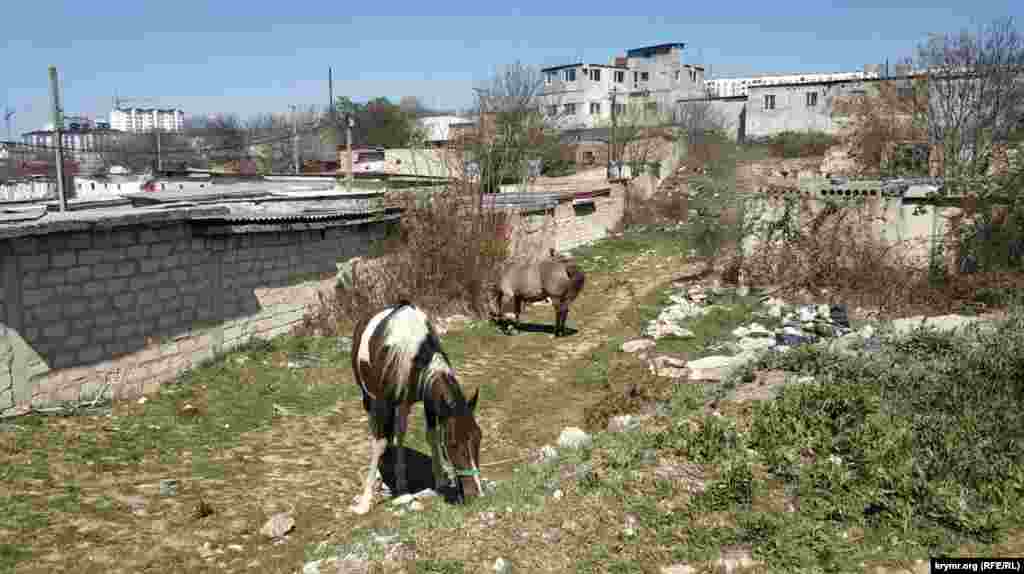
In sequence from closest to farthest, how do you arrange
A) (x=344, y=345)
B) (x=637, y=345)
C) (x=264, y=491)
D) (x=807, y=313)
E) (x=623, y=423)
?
1. (x=264, y=491)
2. (x=623, y=423)
3. (x=344, y=345)
4. (x=637, y=345)
5. (x=807, y=313)

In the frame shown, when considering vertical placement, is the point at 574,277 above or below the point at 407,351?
below

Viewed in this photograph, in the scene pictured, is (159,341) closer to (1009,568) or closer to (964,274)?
(1009,568)

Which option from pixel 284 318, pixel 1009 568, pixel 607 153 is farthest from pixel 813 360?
pixel 607 153

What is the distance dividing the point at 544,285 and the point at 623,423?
555cm

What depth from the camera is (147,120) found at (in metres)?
59.5

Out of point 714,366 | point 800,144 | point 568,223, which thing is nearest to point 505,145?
point 568,223

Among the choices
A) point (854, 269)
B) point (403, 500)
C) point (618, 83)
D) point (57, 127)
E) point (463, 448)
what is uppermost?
point (618, 83)

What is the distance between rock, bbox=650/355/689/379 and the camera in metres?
9.48

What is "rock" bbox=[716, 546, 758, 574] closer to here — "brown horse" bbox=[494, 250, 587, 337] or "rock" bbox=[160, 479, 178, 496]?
"rock" bbox=[160, 479, 178, 496]

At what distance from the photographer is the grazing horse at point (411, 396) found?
5.61m

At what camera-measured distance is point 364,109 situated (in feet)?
173

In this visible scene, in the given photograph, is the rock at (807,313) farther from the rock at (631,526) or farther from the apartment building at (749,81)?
the apartment building at (749,81)

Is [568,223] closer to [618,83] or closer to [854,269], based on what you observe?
[854,269]

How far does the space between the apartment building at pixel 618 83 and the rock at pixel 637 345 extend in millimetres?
45361
